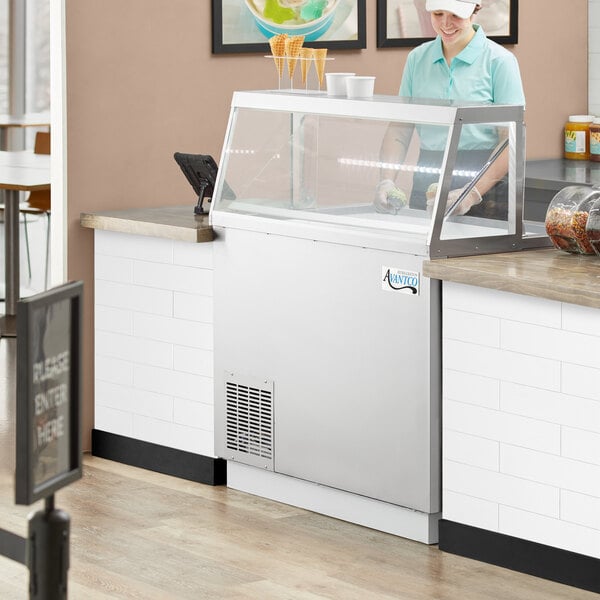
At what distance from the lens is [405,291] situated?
13.0 feet

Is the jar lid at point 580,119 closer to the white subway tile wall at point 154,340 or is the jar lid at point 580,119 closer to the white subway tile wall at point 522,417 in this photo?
the white subway tile wall at point 154,340

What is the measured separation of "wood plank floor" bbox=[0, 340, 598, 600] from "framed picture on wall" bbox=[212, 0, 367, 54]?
1.76m

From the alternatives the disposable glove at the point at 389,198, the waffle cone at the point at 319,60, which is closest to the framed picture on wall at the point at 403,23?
the waffle cone at the point at 319,60

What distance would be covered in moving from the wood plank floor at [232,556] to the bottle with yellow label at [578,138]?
2.82 m

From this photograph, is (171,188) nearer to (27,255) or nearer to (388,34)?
(388,34)

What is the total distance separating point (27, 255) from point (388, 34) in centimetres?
390

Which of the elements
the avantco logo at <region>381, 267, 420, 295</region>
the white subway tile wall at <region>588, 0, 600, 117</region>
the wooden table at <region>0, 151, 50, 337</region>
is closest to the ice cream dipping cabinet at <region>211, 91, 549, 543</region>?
the avantco logo at <region>381, 267, 420, 295</region>

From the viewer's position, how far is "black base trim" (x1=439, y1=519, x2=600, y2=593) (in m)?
3.64

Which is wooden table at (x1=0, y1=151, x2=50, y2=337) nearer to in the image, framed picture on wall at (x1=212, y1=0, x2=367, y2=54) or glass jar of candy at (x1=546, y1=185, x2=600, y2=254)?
framed picture on wall at (x1=212, y1=0, x2=367, y2=54)

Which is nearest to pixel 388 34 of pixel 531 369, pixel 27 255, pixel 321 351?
pixel 321 351

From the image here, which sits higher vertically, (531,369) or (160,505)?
(531,369)

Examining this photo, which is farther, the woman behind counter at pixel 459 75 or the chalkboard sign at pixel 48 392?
the woman behind counter at pixel 459 75

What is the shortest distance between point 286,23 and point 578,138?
1.80 metres

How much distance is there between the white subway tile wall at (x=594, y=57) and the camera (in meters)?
6.72
